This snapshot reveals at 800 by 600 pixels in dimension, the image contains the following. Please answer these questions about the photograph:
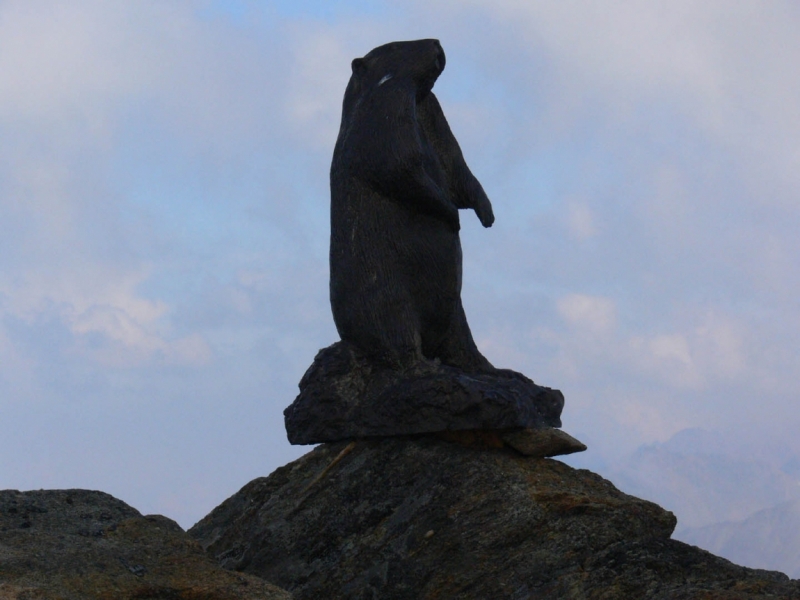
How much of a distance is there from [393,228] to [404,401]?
1.07 meters

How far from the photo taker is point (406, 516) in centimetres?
623

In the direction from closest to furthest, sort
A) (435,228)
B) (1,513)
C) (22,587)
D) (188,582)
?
(22,587), (188,582), (1,513), (435,228)

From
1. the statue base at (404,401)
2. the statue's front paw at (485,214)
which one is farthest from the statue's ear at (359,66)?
the statue base at (404,401)

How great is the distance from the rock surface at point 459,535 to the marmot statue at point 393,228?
2.41 feet

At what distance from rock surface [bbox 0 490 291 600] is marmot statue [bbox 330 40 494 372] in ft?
5.93

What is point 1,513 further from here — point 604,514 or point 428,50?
point 428,50

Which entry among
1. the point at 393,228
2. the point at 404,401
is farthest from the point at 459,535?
the point at 393,228

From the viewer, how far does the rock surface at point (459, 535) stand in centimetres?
554

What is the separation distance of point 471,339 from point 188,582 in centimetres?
301

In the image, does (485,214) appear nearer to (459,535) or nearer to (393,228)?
(393,228)

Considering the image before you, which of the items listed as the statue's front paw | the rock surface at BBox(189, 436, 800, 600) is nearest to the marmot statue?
the statue's front paw

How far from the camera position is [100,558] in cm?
482

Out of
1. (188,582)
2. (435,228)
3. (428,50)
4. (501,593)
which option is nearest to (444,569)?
(501,593)

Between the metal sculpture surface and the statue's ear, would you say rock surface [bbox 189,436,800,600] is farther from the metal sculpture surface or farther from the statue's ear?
the statue's ear
